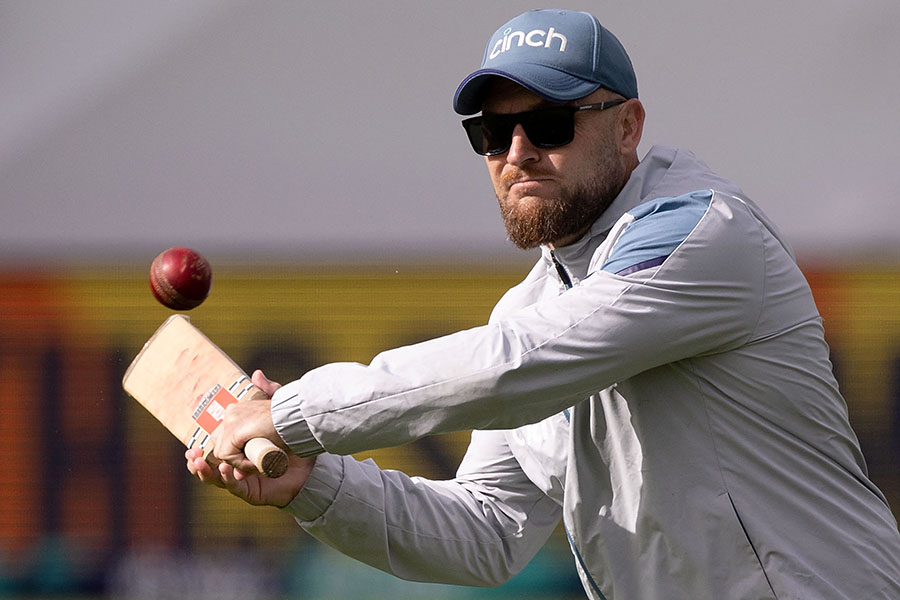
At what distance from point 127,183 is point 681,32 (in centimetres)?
232

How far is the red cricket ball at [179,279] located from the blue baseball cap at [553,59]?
2.36ft

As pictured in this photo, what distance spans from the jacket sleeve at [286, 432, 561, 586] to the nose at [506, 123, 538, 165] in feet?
2.24

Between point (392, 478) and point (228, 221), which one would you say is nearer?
point (392, 478)

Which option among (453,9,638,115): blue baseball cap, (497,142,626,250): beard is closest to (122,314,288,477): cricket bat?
(497,142,626,250): beard

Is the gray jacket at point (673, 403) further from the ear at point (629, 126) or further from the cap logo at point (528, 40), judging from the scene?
the cap logo at point (528, 40)

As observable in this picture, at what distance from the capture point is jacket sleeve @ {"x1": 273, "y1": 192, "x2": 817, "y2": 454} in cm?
187

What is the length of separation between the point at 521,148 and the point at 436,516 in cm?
80

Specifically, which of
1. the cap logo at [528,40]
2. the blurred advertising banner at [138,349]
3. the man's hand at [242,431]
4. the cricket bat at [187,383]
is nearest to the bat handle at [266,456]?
the man's hand at [242,431]

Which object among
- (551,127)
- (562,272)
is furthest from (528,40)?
(562,272)

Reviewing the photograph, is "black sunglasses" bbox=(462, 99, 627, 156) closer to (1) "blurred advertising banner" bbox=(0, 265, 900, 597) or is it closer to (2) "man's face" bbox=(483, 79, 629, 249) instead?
(2) "man's face" bbox=(483, 79, 629, 249)

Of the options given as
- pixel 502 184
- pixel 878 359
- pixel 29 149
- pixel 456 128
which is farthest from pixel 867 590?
pixel 29 149

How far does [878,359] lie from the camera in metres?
4.74

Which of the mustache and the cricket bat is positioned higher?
the mustache

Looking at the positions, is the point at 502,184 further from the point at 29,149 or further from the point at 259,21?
the point at 29,149
